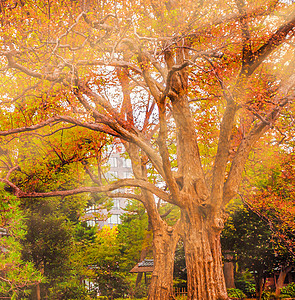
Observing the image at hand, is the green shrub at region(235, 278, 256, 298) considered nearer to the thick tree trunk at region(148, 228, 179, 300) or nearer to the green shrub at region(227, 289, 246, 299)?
the green shrub at region(227, 289, 246, 299)

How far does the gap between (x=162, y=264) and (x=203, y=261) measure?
13.8 feet

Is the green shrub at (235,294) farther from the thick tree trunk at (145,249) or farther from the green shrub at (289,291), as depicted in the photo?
the thick tree trunk at (145,249)

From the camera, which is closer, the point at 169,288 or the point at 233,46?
the point at 233,46

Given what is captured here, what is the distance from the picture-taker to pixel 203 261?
970cm

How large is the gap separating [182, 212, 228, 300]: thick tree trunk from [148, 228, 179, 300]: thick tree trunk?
347 centimetres

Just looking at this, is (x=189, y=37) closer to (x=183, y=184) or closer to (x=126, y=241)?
(x=183, y=184)

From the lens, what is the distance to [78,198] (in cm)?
2114

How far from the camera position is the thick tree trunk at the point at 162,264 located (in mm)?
13109

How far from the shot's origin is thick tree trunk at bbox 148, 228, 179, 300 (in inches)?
516

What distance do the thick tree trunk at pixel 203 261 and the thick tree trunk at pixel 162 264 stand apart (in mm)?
3472

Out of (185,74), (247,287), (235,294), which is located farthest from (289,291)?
A: (185,74)

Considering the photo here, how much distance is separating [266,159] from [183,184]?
26.6 ft

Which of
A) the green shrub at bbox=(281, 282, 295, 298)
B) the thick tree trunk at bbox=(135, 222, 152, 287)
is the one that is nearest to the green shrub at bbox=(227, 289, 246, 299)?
the green shrub at bbox=(281, 282, 295, 298)

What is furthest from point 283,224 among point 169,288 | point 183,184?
point 183,184
